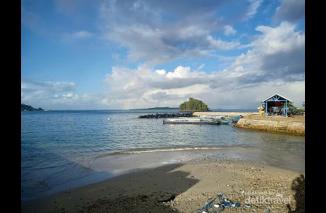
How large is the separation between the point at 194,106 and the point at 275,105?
359ft

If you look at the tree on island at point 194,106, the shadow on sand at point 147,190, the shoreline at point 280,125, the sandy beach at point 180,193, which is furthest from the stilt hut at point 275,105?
the tree on island at point 194,106

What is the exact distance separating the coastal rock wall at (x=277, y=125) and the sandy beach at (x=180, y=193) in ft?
77.1

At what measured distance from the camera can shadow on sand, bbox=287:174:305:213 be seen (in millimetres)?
7332

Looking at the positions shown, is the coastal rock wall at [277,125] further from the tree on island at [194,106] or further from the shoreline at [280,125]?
the tree on island at [194,106]

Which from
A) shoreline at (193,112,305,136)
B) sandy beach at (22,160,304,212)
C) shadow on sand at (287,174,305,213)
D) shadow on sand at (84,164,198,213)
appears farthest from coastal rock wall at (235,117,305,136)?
shadow on sand at (84,164,198,213)

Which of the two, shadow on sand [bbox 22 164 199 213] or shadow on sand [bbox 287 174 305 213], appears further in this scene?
shadow on sand [bbox 22 164 199 213]

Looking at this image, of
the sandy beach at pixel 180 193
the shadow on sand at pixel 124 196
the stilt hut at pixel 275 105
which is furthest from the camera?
the stilt hut at pixel 275 105

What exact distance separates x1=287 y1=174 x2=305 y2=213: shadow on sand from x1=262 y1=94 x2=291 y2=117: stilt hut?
36.3 metres

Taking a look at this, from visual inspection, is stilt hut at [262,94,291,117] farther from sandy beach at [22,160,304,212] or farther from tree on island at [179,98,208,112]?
tree on island at [179,98,208,112]

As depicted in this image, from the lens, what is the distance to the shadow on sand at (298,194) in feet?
24.1
